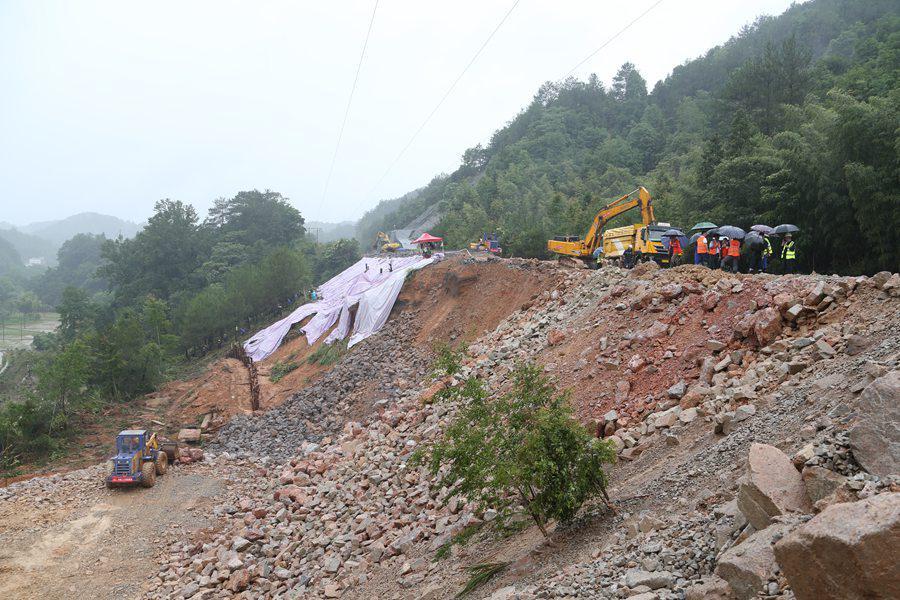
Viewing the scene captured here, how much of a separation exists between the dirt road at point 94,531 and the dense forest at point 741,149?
55.9 feet

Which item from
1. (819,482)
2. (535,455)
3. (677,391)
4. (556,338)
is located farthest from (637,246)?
(819,482)

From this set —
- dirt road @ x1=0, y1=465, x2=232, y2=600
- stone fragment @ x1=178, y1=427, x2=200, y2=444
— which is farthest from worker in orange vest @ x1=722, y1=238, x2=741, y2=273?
stone fragment @ x1=178, y1=427, x2=200, y2=444

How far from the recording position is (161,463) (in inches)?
624

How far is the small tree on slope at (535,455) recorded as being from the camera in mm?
6230

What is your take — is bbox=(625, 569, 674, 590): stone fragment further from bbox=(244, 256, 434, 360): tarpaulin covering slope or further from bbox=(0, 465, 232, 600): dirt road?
bbox=(244, 256, 434, 360): tarpaulin covering slope

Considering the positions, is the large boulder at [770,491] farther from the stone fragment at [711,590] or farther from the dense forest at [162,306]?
the dense forest at [162,306]

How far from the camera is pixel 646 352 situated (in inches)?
397

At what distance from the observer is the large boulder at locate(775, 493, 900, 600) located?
2.89m

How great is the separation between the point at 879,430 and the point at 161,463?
1635cm

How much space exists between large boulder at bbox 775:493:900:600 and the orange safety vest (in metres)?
12.2

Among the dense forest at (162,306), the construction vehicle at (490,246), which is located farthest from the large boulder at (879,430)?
the construction vehicle at (490,246)

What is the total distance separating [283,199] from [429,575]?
64949mm

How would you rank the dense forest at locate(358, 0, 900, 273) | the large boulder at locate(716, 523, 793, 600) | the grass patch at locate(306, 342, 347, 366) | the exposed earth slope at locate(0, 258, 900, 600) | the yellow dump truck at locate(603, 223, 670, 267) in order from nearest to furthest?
the large boulder at locate(716, 523, 793, 600) < the exposed earth slope at locate(0, 258, 900, 600) < the dense forest at locate(358, 0, 900, 273) < the yellow dump truck at locate(603, 223, 670, 267) < the grass patch at locate(306, 342, 347, 366)

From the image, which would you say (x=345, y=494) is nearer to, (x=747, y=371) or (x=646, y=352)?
(x=646, y=352)
